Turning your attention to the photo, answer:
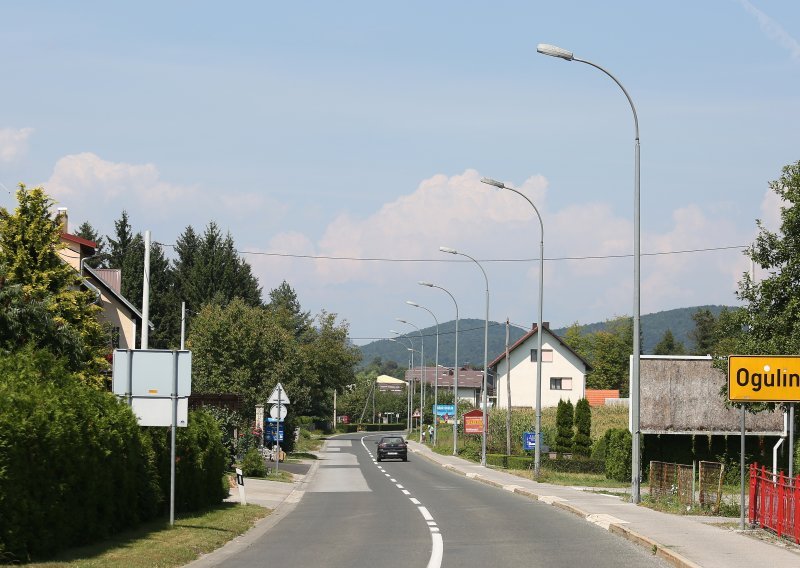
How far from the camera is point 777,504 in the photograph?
59.2 feet

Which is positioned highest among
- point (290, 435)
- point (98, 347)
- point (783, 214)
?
point (783, 214)

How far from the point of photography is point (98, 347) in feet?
124

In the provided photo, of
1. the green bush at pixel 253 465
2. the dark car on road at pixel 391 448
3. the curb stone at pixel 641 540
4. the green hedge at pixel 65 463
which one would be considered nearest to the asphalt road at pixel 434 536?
the curb stone at pixel 641 540

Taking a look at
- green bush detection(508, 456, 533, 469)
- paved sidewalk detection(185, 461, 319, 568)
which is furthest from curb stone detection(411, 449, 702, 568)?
green bush detection(508, 456, 533, 469)

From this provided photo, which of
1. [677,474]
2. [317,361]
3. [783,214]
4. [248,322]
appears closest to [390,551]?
[677,474]

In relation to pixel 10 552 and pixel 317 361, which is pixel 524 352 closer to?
pixel 317 361

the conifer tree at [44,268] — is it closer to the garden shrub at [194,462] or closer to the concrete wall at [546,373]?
the garden shrub at [194,462]

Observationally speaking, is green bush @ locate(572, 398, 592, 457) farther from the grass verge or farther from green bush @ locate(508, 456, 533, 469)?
the grass verge

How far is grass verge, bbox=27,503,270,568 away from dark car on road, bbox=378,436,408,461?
137 feet

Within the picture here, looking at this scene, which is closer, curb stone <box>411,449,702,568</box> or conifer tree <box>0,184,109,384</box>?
curb stone <box>411,449,702,568</box>

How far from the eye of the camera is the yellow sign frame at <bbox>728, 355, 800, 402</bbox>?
19.0 metres

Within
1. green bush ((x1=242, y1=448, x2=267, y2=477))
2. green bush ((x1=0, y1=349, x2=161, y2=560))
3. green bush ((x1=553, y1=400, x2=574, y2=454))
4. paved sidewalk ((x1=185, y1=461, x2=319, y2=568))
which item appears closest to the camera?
green bush ((x1=0, y1=349, x2=161, y2=560))

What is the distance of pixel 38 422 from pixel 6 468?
1.17 metres

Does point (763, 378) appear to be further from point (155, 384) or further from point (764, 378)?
point (155, 384)
